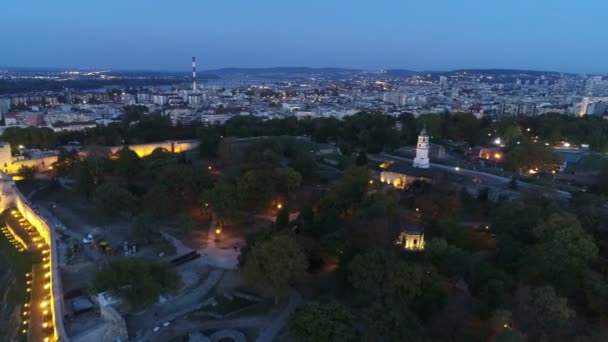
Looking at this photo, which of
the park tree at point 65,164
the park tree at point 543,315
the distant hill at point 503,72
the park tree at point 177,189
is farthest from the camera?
the distant hill at point 503,72

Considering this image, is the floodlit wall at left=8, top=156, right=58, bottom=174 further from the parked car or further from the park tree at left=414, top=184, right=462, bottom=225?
the park tree at left=414, top=184, right=462, bottom=225

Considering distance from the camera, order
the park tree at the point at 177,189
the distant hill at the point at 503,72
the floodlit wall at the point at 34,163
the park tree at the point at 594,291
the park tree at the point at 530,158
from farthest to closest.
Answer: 1. the distant hill at the point at 503,72
2. the floodlit wall at the point at 34,163
3. the park tree at the point at 530,158
4. the park tree at the point at 177,189
5. the park tree at the point at 594,291

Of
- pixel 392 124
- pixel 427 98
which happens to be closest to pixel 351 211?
pixel 392 124

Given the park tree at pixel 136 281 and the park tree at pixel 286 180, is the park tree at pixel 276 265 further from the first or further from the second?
the park tree at pixel 286 180

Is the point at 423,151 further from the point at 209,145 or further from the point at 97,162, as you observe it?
the point at 97,162

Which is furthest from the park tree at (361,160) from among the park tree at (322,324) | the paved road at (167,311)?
A: the park tree at (322,324)

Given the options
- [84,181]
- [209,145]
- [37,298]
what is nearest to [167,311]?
[37,298]
